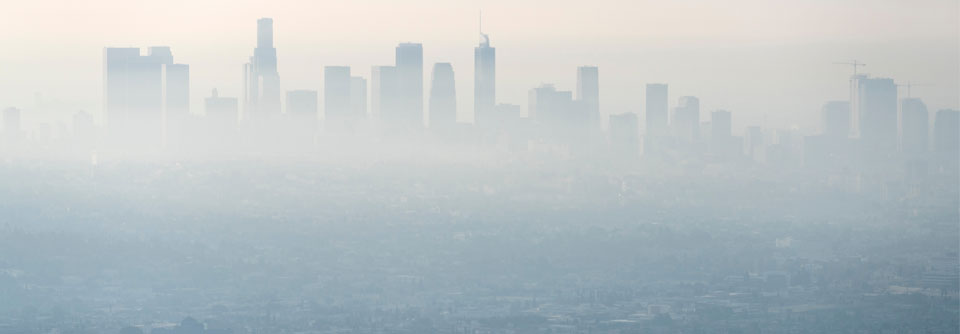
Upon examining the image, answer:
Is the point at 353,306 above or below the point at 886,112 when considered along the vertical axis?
below

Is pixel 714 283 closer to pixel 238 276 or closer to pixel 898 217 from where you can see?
pixel 238 276

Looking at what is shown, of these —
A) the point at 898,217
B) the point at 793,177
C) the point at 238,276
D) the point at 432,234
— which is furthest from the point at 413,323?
the point at 793,177

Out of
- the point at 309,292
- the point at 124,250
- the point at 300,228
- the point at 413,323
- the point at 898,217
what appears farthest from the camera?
the point at 898,217
